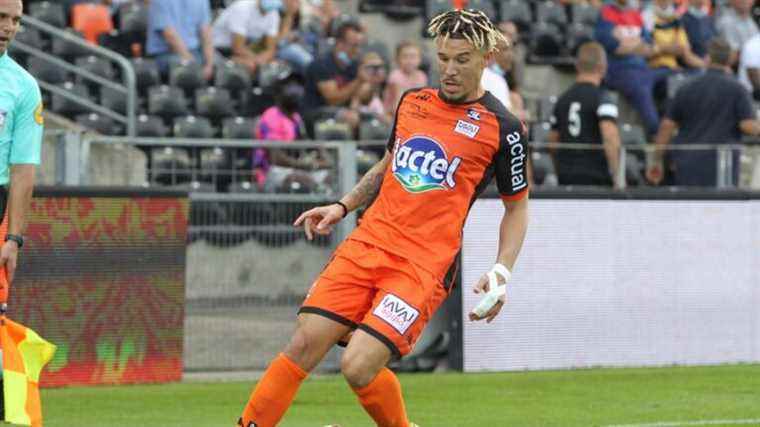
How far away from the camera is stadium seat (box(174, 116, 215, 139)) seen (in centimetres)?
1616

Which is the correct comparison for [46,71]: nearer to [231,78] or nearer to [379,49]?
[231,78]

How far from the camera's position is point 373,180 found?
7918 mm

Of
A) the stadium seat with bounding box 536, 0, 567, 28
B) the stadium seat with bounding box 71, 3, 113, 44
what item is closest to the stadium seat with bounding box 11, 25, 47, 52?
the stadium seat with bounding box 71, 3, 113, 44

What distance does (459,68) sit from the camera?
752 centimetres

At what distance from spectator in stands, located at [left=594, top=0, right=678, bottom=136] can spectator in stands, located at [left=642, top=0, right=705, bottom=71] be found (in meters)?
0.27

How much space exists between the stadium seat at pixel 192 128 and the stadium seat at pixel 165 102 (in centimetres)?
39

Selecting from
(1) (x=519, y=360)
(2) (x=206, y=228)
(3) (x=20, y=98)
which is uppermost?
(3) (x=20, y=98)

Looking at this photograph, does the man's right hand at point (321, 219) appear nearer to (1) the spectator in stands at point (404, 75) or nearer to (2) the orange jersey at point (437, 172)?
(2) the orange jersey at point (437, 172)

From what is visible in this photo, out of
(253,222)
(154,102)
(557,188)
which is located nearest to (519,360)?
(557,188)

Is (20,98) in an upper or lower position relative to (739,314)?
upper

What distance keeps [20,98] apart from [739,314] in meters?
8.00

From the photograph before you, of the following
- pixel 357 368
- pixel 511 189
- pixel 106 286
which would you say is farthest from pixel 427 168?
pixel 106 286

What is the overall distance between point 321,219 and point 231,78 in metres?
9.82

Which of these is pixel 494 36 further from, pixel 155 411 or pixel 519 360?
pixel 519 360
